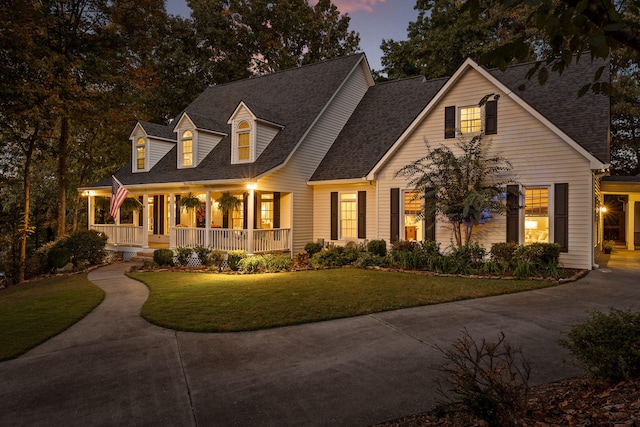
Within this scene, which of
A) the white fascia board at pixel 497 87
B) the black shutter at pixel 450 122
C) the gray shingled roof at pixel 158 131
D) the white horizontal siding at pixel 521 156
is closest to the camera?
the white fascia board at pixel 497 87

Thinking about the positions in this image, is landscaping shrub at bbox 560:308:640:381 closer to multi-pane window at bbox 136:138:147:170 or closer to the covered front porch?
the covered front porch

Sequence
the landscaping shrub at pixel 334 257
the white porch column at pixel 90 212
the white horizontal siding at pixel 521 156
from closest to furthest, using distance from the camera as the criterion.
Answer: the white horizontal siding at pixel 521 156
the landscaping shrub at pixel 334 257
the white porch column at pixel 90 212

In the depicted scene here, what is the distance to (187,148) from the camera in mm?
17516

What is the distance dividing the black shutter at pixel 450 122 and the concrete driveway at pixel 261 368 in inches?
280

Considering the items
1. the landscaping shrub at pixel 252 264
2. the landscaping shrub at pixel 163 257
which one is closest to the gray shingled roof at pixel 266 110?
the landscaping shrub at pixel 252 264

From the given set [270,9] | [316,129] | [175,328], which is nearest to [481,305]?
[175,328]

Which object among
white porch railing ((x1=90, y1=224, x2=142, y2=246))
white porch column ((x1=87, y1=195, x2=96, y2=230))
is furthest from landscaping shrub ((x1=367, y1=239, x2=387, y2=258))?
white porch column ((x1=87, y1=195, x2=96, y2=230))

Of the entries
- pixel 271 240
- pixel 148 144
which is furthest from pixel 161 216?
pixel 271 240

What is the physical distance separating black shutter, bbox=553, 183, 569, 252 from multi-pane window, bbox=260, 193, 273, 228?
10.0m

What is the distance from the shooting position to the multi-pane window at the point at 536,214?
1197 cm

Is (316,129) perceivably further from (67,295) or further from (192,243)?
(67,295)

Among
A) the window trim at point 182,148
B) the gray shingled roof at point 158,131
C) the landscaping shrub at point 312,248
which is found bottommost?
the landscaping shrub at point 312,248

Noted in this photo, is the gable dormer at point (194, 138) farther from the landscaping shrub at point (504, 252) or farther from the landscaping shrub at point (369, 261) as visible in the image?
the landscaping shrub at point (504, 252)

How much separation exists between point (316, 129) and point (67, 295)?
11020 mm
